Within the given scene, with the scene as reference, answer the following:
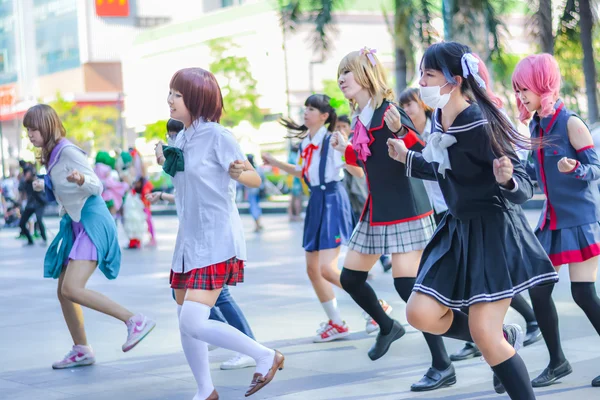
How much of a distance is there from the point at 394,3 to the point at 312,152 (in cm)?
1224

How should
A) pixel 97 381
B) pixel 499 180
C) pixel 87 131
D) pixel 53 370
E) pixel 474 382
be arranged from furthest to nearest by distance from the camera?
pixel 87 131 → pixel 53 370 → pixel 97 381 → pixel 474 382 → pixel 499 180

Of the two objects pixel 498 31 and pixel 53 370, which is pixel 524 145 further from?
pixel 498 31

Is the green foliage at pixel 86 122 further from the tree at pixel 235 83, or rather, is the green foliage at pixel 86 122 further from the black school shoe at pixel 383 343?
the black school shoe at pixel 383 343

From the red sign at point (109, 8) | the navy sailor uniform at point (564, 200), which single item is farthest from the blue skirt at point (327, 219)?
the red sign at point (109, 8)

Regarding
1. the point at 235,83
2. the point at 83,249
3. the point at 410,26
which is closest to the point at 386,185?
the point at 83,249

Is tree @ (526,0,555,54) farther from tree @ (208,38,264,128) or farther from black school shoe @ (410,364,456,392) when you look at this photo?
tree @ (208,38,264,128)

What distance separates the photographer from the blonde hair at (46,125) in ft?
20.2

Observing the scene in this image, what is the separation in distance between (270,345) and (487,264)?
Result: 2955 millimetres

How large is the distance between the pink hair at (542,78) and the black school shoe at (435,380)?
1.46 meters

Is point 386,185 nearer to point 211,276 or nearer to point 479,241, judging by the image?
point 211,276

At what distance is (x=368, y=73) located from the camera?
5.73 meters

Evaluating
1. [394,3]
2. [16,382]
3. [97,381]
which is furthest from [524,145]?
[394,3]

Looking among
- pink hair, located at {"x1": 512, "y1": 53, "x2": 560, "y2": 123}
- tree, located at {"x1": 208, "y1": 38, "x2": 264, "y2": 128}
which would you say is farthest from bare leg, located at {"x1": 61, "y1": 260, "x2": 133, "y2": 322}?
tree, located at {"x1": 208, "y1": 38, "x2": 264, "y2": 128}

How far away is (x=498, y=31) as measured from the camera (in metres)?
18.8
